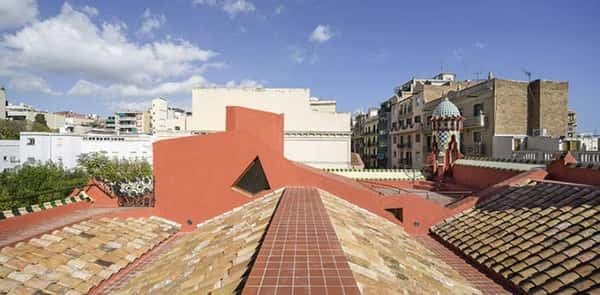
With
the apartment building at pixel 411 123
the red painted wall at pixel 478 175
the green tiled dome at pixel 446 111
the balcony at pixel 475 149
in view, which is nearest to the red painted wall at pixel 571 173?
the red painted wall at pixel 478 175

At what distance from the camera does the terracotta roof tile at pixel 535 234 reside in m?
4.94

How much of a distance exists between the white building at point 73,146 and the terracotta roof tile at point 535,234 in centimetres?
4476

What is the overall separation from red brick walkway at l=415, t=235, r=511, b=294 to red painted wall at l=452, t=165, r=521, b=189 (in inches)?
238

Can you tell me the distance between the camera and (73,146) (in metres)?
39.1

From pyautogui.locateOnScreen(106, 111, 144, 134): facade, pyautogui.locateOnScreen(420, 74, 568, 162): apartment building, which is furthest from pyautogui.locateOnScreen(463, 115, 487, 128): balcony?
pyautogui.locateOnScreen(106, 111, 144, 134): facade

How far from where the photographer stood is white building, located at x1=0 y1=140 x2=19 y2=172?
1478 inches

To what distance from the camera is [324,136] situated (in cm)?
2781

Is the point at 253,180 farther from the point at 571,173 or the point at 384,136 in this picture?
the point at 384,136

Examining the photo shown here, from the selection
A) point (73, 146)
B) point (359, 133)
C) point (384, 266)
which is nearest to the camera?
point (384, 266)

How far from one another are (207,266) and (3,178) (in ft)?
105

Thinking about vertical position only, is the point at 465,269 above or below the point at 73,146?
below

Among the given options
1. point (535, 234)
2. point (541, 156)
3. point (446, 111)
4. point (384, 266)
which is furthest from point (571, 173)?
point (384, 266)

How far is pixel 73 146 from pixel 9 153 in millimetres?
7918

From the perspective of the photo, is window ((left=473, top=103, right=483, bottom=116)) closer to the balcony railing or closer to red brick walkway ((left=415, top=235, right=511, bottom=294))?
the balcony railing
